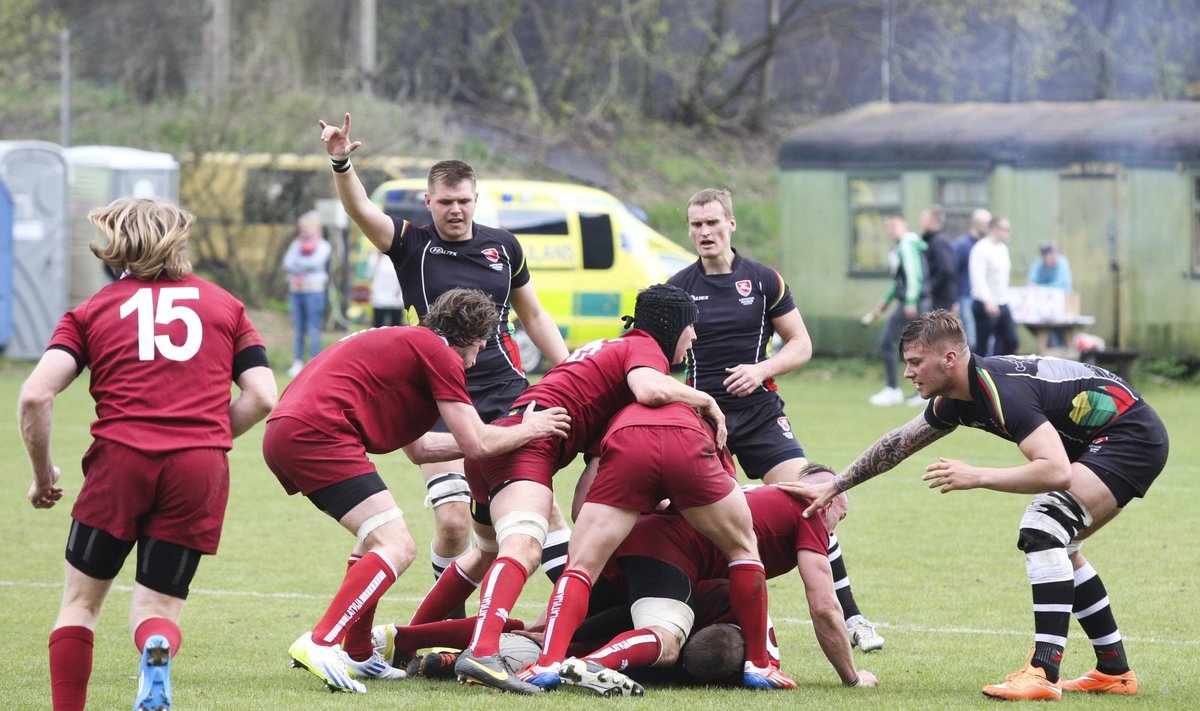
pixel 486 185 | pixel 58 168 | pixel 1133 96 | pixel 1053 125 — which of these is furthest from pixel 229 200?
pixel 1133 96

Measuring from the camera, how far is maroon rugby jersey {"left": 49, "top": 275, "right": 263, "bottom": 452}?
5.00 metres

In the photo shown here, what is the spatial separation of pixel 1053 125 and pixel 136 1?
2253cm

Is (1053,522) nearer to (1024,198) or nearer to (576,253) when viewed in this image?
(576,253)

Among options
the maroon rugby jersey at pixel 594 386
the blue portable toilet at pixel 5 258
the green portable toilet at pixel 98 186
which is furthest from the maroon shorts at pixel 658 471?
the green portable toilet at pixel 98 186

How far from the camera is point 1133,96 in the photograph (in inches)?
1384

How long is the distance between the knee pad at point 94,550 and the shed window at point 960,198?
17.6 m

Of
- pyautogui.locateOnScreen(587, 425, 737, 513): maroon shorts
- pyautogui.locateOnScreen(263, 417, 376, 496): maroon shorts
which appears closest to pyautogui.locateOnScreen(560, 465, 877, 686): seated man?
pyautogui.locateOnScreen(587, 425, 737, 513): maroon shorts

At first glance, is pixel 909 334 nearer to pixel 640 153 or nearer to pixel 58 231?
pixel 58 231

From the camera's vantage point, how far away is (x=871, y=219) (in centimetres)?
2220

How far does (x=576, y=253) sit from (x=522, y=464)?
578 inches

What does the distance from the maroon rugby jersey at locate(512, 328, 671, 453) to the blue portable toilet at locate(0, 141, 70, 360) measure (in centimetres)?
1689

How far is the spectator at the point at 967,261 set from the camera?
18.2 m

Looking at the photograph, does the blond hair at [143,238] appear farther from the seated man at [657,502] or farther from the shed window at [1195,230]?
the shed window at [1195,230]

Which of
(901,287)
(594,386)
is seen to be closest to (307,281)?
(901,287)
